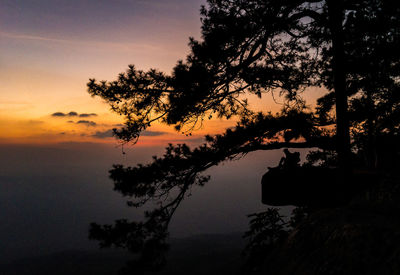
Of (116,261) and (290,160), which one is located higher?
(290,160)

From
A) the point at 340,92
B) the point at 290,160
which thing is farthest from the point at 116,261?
the point at 340,92

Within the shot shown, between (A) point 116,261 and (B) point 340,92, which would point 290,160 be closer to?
(B) point 340,92

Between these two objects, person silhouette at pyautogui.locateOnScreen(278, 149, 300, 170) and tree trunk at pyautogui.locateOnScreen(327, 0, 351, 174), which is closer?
tree trunk at pyautogui.locateOnScreen(327, 0, 351, 174)

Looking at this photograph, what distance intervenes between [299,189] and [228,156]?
2398mm

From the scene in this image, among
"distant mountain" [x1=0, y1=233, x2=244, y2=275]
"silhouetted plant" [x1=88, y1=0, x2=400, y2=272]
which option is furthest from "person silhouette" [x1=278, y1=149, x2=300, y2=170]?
"distant mountain" [x1=0, y1=233, x2=244, y2=275]

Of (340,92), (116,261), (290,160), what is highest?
(340,92)

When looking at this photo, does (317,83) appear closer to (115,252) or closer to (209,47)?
(209,47)

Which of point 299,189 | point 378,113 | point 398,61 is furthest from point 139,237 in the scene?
point 398,61

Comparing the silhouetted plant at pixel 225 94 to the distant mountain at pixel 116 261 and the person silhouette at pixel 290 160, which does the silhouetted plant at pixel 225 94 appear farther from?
the distant mountain at pixel 116 261

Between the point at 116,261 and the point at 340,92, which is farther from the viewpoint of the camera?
the point at 116,261

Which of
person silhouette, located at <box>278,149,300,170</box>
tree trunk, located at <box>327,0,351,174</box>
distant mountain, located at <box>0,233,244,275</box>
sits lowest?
distant mountain, located at <box>0,233,244,275</box>

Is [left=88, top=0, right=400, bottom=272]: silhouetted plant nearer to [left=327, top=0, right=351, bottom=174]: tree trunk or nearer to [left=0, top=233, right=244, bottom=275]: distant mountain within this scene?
[left=327, top=0, right=351, bottom=174]: tree trunk

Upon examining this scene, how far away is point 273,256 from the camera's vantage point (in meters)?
5.21

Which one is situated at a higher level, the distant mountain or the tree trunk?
the tree trunk
